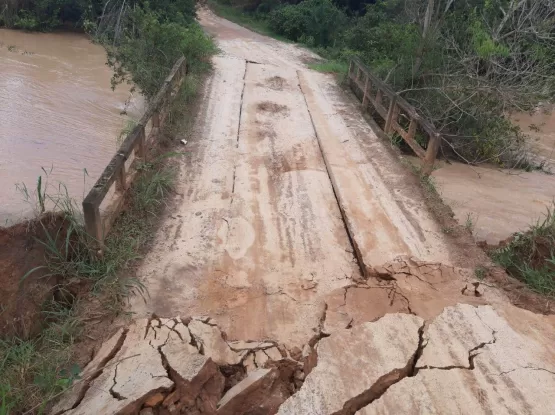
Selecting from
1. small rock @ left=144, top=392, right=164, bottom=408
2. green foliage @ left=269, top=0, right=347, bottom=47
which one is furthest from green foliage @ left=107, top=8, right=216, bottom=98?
green foliage @ left=269, top=0, right=347, bottom=47

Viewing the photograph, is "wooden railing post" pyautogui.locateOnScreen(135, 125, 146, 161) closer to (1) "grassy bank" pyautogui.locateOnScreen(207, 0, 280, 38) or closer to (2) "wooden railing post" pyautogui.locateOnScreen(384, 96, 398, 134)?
(2) "wooden railing post" pyautogui.locateOnScreen(384, 96, 398, 134)

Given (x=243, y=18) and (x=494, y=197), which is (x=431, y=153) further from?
(x=243, y=18)

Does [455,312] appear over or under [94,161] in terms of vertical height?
over

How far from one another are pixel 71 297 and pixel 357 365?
2384 millimetres

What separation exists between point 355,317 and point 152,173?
320 centimetres

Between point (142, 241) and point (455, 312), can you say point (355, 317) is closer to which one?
point (455, 312)

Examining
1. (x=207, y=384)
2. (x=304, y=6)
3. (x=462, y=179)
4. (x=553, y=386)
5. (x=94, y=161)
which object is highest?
(x=304, y=6)

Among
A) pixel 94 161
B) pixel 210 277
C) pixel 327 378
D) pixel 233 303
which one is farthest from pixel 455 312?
pixel 94 161

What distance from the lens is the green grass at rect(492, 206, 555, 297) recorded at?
4.11 meters

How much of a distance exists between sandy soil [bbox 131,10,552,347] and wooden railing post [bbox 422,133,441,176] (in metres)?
0.24

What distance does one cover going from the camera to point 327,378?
2873 mm

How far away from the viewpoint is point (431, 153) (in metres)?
6.03

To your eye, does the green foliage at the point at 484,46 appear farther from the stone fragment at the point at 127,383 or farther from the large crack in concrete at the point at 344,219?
the stone fragment at the point at 127,383

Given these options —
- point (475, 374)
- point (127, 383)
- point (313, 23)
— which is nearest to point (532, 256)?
point (475, 374)
